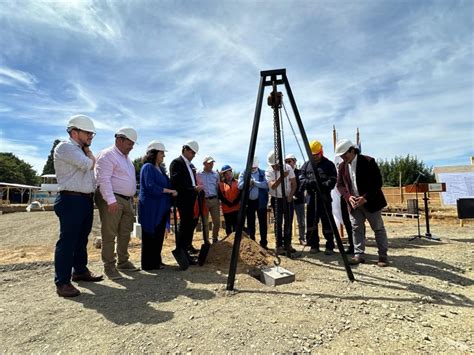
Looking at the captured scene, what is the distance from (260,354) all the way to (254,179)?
12.8ft

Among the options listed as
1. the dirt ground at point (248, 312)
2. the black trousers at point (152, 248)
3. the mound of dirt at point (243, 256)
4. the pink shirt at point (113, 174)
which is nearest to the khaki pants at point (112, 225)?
the pink shirt at point (113, 174)

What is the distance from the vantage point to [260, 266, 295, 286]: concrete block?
142 inches

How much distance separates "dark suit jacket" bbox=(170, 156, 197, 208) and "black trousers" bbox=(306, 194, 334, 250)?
2277mm

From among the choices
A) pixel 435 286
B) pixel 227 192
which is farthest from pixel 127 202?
pixel 435 286

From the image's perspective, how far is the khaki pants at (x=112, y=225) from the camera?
395 cm

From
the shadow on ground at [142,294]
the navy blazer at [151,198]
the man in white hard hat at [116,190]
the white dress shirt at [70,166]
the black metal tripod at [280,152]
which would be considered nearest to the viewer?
the shadow on ground at [142,294]

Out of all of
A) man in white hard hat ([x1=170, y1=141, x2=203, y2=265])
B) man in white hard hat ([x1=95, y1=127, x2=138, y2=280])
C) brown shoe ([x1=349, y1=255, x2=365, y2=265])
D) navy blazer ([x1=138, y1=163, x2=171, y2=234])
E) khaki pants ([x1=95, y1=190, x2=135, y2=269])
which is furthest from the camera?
man in white hard hat ([x1=170, y1=141, x2=203, y2=265])

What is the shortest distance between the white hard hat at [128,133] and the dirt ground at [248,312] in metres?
2.00

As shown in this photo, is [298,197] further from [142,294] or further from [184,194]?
[142,294]

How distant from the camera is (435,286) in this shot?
3541mm

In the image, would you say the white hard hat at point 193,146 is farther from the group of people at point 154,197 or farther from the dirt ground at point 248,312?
the dirt ground at point 248,312

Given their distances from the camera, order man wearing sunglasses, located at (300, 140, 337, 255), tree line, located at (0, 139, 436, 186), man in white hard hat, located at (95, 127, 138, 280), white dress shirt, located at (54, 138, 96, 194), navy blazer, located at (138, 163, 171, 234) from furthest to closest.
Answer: tree line, located at (0, 139, 436, 186), man wearing sunglasses, located at (300, 140, 337, 255), navy blazer, located at (138, 163, 171, 234), man in white hard hat, located at (95, 127, 138, 280), white dress shirt, located at (54, 138, 96, 194)

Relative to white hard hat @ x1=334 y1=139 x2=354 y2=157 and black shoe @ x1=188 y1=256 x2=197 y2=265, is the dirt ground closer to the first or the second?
black shoe @ x1=188 y1=256 x2=197 y2=265

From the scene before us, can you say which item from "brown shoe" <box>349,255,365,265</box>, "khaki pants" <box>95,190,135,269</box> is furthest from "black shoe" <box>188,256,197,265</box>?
"brown shoe" <box>349,255,365,265</box>
